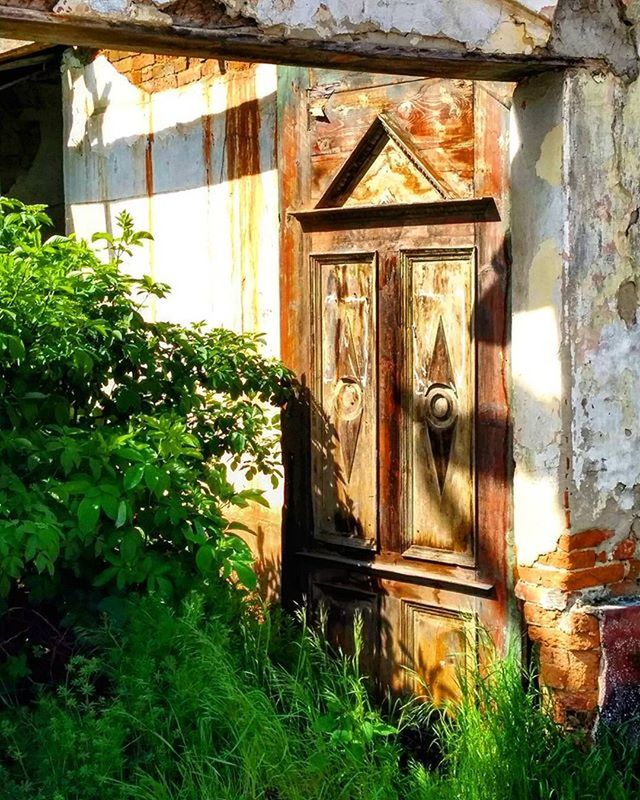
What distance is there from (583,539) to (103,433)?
171cm

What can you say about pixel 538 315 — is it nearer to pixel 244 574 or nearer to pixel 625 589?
pixel 625 589

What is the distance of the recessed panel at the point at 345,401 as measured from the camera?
16.2 ft

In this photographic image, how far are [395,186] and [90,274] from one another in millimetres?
1217

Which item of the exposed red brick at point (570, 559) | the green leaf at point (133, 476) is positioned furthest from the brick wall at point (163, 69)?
the exposed red brick at point (570, 559)

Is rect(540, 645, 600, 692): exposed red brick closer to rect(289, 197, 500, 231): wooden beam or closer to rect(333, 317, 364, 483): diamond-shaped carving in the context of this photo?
rect(333, 317, 364, 483): diamond-shaped carving

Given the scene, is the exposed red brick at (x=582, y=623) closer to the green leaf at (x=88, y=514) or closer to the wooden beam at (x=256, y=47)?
the green leaf at (x=88, y=514)

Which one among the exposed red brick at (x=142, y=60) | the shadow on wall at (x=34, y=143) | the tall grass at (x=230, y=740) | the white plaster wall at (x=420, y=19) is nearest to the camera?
the white plaster wall at (x=420, y=19)

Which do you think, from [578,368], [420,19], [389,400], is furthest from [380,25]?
[389,400]

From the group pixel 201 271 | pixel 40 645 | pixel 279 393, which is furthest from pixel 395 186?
pixel 40 645

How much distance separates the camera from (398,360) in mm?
4836

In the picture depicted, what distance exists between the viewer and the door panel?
4621 mm

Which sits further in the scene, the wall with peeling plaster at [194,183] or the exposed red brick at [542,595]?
the wall with peeling plaster at [194,183]

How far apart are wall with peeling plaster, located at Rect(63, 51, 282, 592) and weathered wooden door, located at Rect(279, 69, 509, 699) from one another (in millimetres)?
199

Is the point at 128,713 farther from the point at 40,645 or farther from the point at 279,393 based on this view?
the point at 279,393
